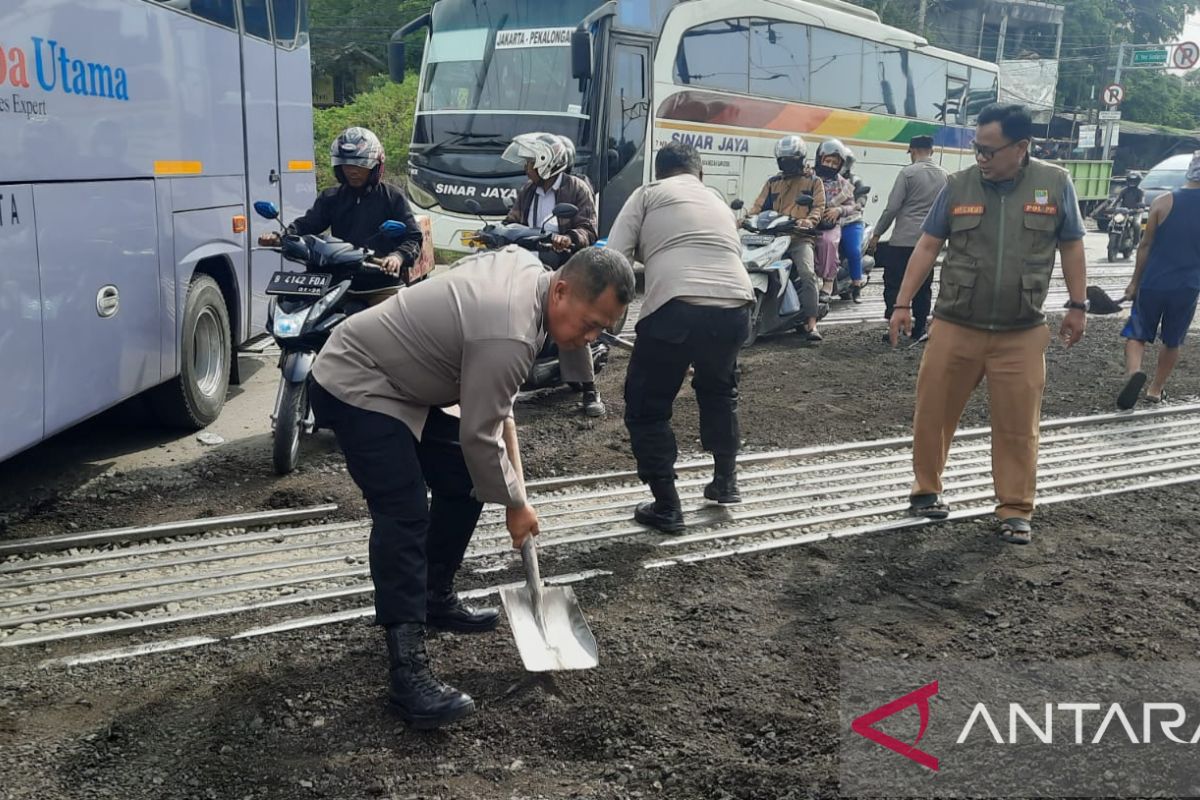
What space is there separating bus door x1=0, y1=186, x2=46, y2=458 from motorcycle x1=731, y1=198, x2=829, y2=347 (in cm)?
601

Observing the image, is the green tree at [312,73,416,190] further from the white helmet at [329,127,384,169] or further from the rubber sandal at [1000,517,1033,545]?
the rubber sandal at [1000,517,1033,545]

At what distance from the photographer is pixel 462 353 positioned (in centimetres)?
306

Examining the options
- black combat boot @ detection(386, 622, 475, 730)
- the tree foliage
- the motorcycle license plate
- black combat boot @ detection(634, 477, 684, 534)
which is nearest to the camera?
black combat boot @ detection(386, 622, 475, 730)

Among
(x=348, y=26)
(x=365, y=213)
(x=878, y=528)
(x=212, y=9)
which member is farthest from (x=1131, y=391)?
(x=348, y=26)

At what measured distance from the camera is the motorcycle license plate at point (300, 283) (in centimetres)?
595

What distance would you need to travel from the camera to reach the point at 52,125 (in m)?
4.66

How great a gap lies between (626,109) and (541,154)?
18.2ft

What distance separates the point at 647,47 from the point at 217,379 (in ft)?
24.3

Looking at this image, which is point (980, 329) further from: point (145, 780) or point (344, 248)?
point (145, 780)

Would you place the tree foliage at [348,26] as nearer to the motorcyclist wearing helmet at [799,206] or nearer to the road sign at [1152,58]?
the motorcyclist wearing helmet at [799,206]

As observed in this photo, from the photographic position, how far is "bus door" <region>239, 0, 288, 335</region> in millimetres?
7437

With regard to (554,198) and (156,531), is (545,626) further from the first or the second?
(554,198)

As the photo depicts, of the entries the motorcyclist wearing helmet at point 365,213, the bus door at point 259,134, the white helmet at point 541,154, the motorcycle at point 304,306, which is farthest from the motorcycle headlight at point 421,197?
the motorcycle at point 304,306

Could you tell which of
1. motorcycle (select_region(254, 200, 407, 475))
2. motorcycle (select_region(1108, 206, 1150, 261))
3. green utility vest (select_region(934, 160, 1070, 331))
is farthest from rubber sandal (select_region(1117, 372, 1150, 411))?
motorcycle (select_region(1108, 206, 1150, 261))
